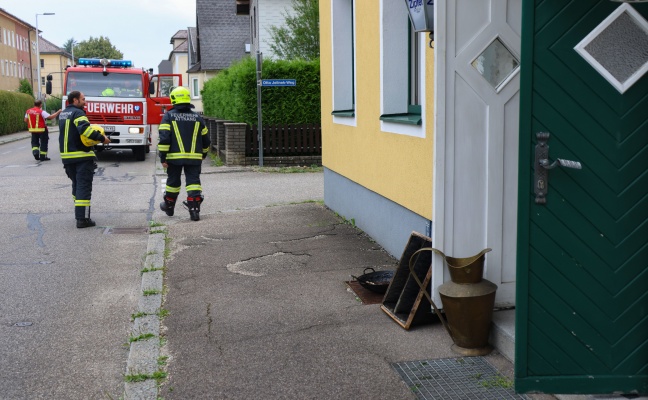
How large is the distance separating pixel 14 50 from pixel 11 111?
3618 centimetres

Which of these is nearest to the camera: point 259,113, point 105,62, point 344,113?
point 344,113

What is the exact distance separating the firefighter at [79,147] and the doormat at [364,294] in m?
5.22

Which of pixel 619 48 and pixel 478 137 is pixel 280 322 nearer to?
pixel 478 137

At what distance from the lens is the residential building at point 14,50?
71.6 metres

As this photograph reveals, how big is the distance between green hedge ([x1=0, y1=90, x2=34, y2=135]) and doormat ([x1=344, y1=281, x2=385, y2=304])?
39811 mm

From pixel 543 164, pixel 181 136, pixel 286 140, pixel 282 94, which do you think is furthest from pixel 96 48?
pixel 543 164

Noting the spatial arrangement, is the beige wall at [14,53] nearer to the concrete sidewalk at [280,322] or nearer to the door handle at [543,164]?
the concrete sidewalk at [280,322]

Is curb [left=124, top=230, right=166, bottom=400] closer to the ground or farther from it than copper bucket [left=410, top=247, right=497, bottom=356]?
closer to the ground

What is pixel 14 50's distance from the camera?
255 feet

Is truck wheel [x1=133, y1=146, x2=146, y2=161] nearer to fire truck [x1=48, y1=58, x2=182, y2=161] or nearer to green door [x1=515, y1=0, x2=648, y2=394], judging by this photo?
fire truck [x1=48, y1=58, x2=182, y2=161]

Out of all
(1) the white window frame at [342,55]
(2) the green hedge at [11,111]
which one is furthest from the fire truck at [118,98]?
(2) the green hedge at [11,111]

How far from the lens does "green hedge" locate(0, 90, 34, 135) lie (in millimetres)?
43156

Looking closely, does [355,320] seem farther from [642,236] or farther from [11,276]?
[11,276]

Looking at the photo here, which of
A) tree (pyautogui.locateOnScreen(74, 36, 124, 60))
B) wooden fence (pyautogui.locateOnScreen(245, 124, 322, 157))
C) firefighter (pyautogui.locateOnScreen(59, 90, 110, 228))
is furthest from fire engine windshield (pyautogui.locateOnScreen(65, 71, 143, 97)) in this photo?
tree (pyautogui.locateOnScreen(74, 36, 124, 60))
